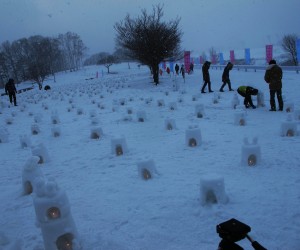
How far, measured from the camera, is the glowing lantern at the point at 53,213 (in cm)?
324

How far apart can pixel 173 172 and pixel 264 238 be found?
2316 mm

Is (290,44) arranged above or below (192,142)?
above

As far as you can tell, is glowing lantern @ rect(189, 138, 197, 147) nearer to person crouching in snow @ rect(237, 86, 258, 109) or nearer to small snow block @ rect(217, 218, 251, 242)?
person crouching in snow @ rect(237, 86, 258, 109)

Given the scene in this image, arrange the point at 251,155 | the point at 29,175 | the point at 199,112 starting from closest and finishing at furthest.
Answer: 1. the point at 29,175
2. the point at 251,155
3. the point at 199,112

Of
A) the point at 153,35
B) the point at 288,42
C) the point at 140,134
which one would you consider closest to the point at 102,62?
the point at 288,42

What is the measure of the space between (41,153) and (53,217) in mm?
3721

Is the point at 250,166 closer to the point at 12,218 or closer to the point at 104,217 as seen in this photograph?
the point at 104,217

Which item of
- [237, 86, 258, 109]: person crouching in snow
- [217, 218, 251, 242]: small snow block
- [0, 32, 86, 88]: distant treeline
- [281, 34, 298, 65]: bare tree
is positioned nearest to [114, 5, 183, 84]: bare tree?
[237, 86, 258, 109]: person crouching in snow

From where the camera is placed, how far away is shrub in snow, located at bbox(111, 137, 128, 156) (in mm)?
6684

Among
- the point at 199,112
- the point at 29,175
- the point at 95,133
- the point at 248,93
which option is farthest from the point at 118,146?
the point at 248,93

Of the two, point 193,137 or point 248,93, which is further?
point 248,93

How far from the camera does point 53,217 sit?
3242 millimetres

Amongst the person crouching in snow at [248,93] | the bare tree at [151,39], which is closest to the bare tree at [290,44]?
the bare tree at [151,39]

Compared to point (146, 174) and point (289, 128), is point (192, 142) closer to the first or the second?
point (146, 174)
